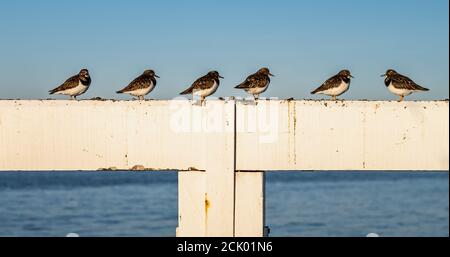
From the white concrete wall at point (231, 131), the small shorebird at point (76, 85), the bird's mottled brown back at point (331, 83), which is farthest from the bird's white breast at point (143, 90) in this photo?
the white concrete wall at point (231, 131)

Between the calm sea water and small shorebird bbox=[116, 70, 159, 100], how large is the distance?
2052 cm

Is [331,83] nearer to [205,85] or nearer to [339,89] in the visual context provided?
[339,89]

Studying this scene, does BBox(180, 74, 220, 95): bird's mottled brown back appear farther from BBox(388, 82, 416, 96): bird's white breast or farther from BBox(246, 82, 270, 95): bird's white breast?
BBox(388, 82, 416, 96): bird's white breast

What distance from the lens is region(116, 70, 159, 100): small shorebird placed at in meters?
13.8

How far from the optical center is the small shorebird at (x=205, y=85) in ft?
42.7

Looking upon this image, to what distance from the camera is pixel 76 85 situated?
45.2 ft

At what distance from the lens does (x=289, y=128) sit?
29.7ft

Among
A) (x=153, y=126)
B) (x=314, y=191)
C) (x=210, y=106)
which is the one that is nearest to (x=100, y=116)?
(x=153, y=126)

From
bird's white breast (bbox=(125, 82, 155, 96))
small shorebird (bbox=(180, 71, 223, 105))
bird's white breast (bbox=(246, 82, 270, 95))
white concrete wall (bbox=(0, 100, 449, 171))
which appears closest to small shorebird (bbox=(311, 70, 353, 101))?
bird's white breast (bbox=(246, 82, 270, 95))

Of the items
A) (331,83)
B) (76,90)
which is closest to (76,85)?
(76,90)

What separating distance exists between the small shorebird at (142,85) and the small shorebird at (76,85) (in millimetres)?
628

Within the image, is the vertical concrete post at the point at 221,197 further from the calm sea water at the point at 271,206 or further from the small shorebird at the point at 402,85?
the calm sea water at the point at 271,206

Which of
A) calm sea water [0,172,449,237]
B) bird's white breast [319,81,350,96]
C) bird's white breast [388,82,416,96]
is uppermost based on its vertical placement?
bird's white breast [319,81,350,96]

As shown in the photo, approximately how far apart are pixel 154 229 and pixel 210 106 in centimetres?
2729
